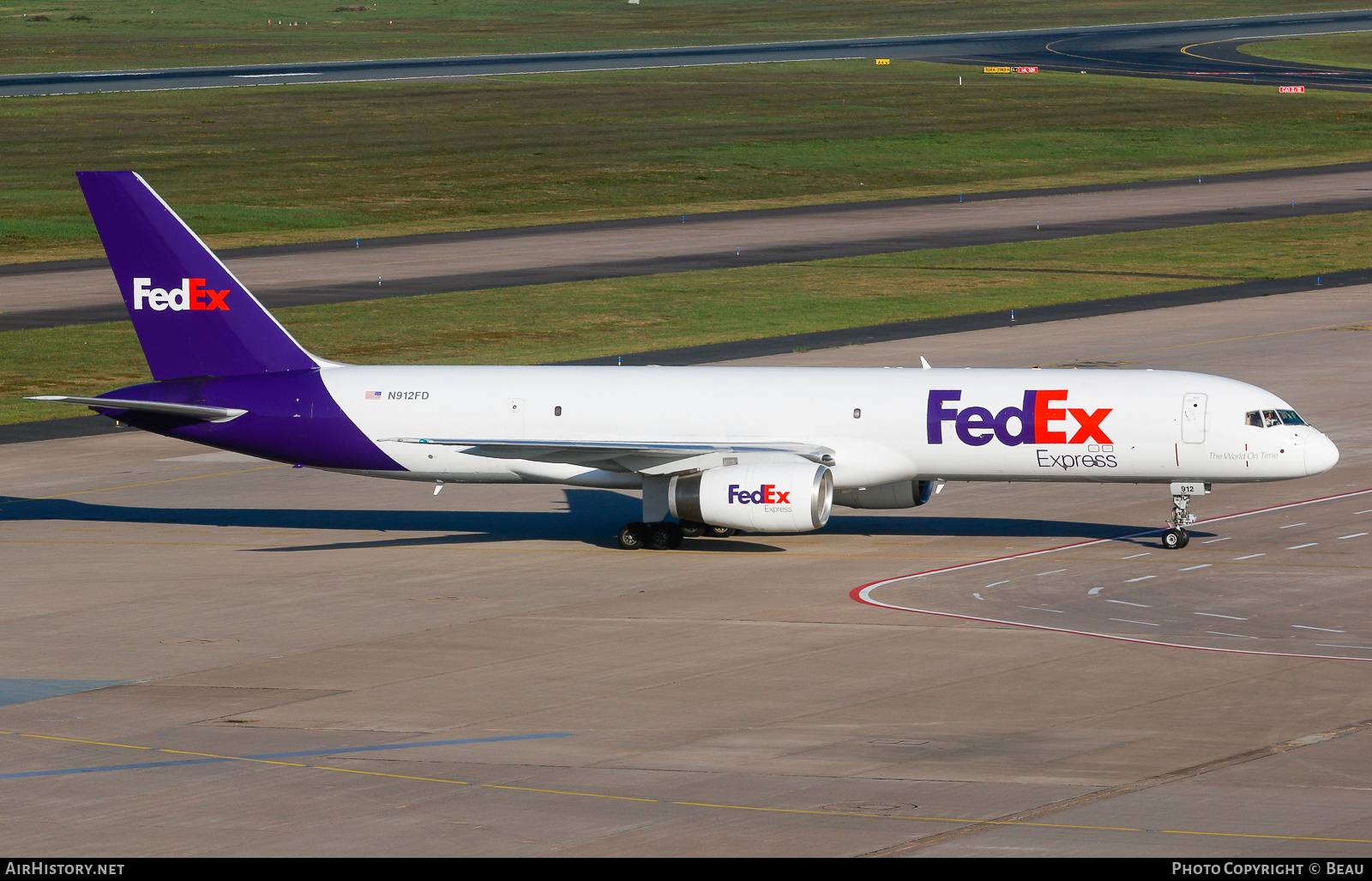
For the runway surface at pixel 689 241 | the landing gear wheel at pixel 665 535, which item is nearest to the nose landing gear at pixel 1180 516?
the landing gear wheel at pixel 665 535

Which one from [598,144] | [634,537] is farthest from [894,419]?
[598,144]

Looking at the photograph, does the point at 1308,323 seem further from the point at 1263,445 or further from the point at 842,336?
the point at 1263,445

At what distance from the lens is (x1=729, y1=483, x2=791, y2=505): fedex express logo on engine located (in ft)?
145

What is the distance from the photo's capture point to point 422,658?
36.8 m

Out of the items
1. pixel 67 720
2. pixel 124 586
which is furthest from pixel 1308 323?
pixel 67 720

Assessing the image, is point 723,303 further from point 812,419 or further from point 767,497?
point 767,497

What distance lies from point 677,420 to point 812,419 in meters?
3.34

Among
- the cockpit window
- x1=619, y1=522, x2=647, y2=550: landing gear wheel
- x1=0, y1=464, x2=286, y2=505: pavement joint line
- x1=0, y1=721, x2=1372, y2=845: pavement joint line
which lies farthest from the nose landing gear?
x1=0, y1=464, x2=286, y2=505: pavement joint line

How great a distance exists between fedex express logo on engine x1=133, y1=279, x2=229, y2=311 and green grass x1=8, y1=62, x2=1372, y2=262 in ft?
210

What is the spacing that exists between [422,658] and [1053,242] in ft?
258

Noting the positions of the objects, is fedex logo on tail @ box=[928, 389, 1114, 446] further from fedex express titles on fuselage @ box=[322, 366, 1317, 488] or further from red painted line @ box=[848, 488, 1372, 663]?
red painted line @ box=[848, 488, 1372, 663]

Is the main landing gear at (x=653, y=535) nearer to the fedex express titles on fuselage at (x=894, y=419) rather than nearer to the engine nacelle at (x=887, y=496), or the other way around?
the fedex express titles on fuselage at (x=894, y=419)

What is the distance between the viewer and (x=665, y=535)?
4759 cm

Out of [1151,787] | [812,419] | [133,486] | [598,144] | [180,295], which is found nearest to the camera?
[1151,787]
